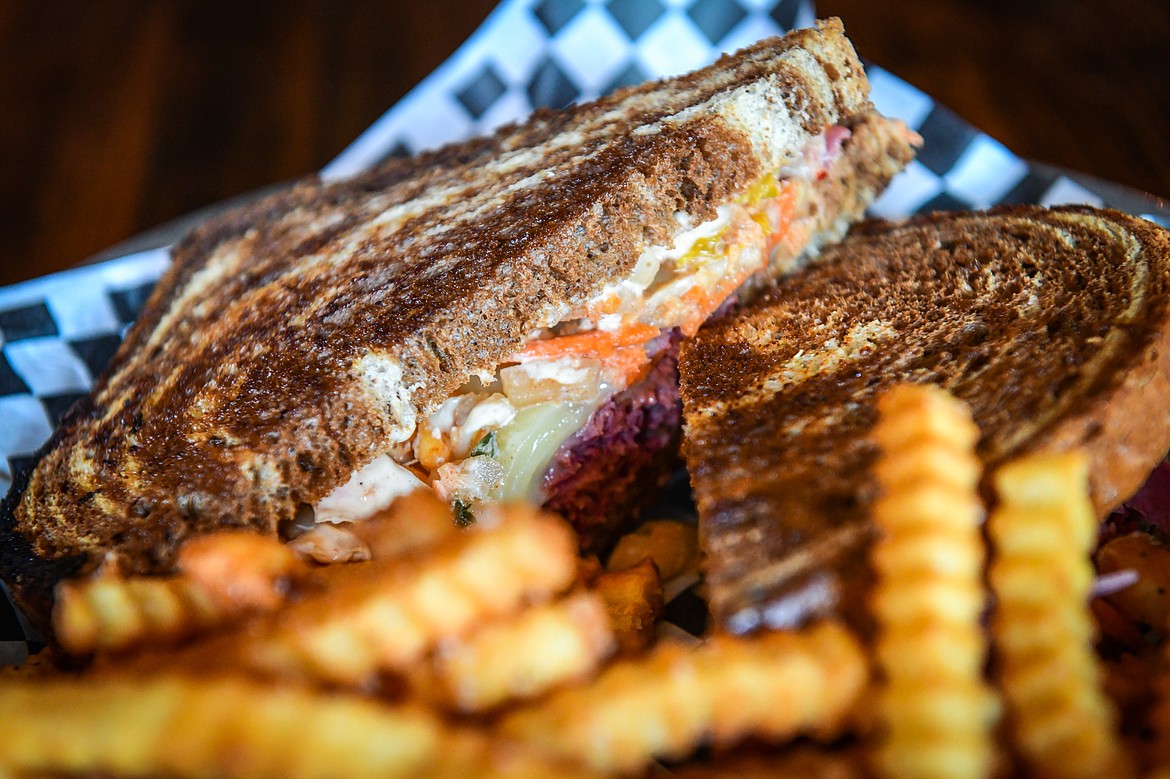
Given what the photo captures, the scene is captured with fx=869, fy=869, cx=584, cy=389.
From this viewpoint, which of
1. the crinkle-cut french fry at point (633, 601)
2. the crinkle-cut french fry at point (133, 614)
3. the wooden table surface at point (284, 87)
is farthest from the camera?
the wooden table surface at point (284, 87)

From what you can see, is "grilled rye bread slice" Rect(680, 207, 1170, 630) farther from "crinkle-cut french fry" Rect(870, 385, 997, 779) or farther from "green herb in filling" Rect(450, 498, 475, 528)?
"green herb in filling" Rect(450, 498, 475, 528)

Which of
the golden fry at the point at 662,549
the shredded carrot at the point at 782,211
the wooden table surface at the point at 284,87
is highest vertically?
the wooden table surface at the point at 284,87

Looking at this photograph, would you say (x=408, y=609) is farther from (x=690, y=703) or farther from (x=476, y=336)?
(x=476, y=336)

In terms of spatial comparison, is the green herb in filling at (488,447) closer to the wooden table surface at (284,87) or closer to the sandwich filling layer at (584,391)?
the sandwich filling layer at (584,391)

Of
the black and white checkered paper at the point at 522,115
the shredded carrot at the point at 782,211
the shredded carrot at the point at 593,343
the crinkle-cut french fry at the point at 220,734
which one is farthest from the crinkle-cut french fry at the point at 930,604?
the black and white checkered paper at the point at 522,115

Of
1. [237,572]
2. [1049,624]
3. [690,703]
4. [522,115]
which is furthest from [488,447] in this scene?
[522,115]
